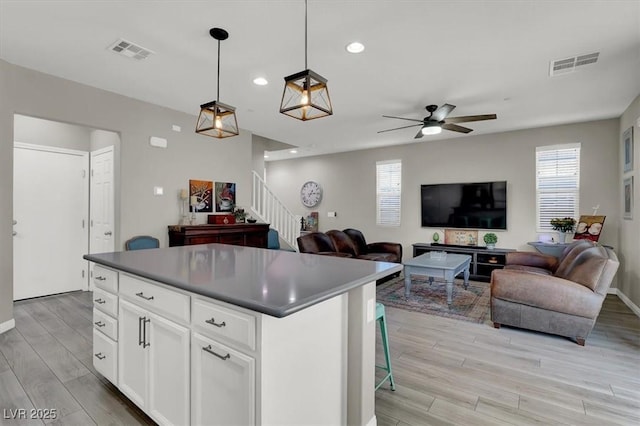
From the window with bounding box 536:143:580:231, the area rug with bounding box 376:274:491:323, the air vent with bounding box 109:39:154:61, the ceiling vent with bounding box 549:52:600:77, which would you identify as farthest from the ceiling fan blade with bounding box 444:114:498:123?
the air vent with bounding box 109:39:154:61

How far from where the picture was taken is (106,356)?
89.9 inches

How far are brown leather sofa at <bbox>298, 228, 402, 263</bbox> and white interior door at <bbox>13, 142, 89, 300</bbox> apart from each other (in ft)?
11.7

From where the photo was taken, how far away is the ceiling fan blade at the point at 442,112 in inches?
161

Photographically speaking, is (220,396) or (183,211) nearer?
(220,396)

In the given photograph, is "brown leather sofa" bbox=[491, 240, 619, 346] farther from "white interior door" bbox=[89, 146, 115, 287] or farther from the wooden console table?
"white interior door" bbox=[89, 146, 115, 287]

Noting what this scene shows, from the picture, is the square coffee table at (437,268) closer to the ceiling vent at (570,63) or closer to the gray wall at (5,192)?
the ceiling vent at (570,63)

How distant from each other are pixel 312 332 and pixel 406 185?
622cm

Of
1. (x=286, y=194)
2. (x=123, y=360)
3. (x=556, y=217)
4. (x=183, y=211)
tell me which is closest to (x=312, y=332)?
(x=123, y=360)

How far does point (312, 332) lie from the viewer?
158cm

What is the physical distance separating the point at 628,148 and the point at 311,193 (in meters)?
6.24

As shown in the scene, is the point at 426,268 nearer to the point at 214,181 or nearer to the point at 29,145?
the point at 214,181

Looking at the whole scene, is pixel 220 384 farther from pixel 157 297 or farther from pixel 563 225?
pixel 563 225

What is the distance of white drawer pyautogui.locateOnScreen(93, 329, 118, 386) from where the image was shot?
86.1 inches

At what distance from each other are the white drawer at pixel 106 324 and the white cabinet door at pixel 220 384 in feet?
3.08
